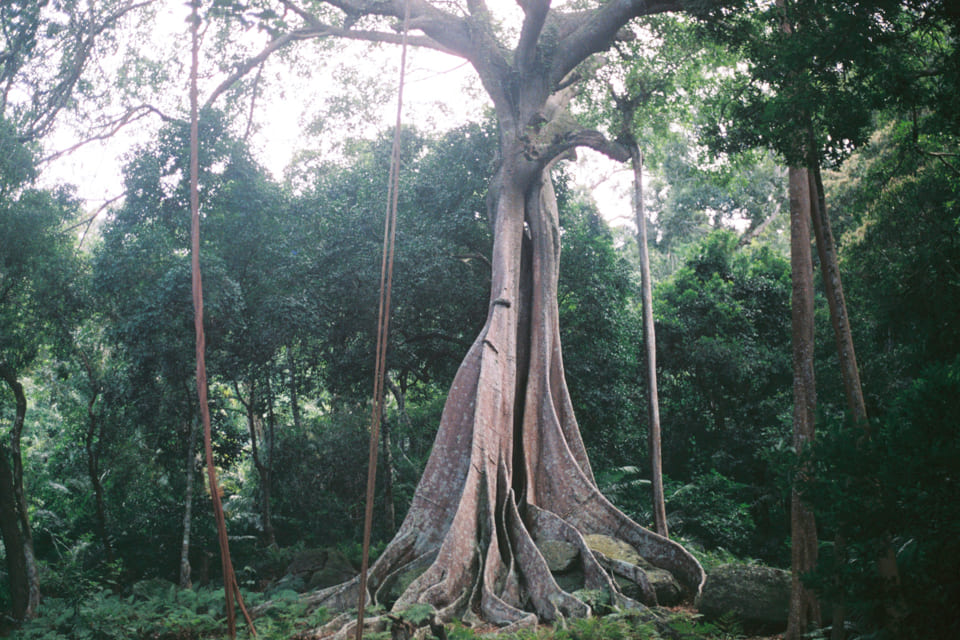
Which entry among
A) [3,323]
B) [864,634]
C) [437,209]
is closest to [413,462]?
[437,209]

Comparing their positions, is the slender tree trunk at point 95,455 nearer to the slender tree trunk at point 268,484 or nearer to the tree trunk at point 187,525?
the tree trunk at point 187,525

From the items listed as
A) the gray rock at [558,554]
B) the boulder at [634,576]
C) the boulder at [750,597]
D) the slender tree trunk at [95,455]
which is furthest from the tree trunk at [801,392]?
the slender tree trunk at [95,455]

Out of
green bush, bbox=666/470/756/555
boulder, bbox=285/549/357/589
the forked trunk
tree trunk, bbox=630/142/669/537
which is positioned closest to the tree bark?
the forked trunk

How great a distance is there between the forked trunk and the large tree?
0.02 metres

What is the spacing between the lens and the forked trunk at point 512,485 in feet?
21.9

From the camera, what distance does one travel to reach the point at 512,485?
8.74 metres

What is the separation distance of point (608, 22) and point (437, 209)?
432cm

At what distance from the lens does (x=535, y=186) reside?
34.9 ft

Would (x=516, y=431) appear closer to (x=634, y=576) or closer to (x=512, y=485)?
(x=512, y=485)

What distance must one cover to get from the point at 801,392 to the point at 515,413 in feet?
15.0

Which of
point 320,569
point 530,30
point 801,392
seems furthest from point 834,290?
point 320,569

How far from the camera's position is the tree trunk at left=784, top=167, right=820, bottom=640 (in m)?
4.99

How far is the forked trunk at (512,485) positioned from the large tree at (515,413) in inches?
0.6

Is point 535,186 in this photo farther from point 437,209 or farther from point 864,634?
point 864,634
